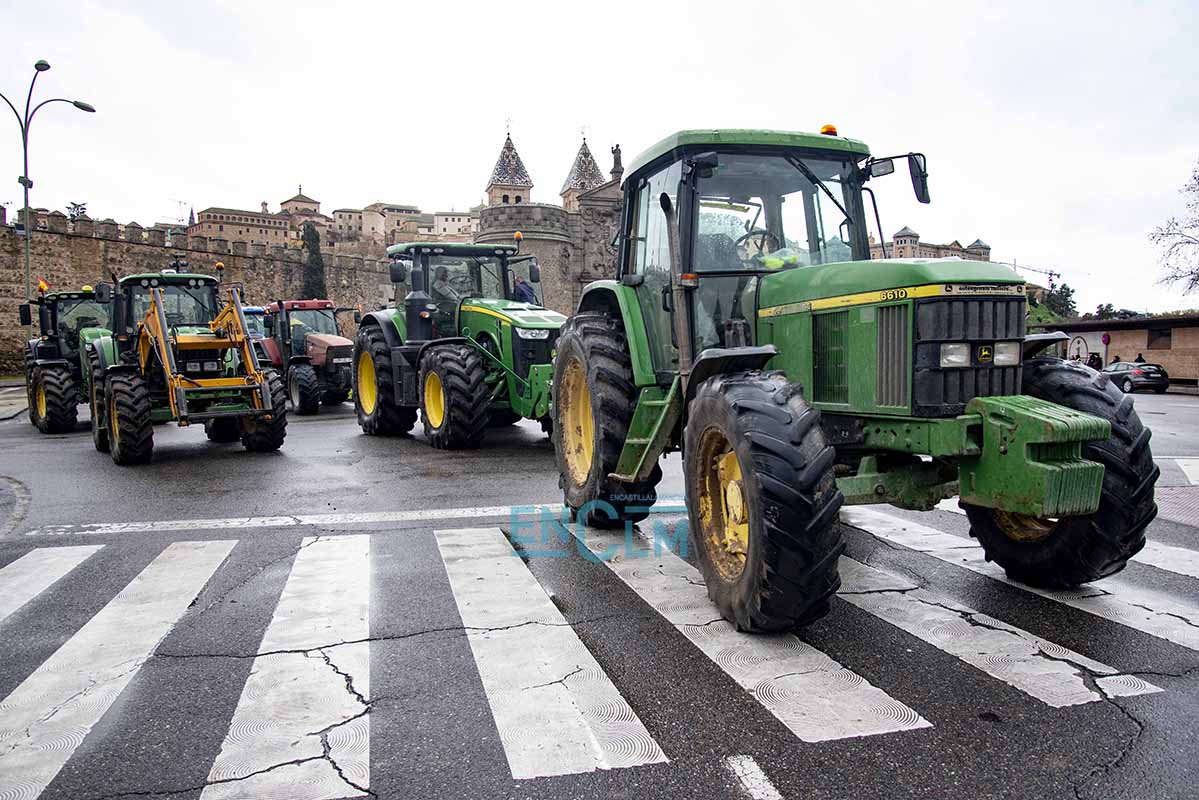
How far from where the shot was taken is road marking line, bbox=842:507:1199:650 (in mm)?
4152

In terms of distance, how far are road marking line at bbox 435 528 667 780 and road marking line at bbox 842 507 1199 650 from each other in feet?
8.70

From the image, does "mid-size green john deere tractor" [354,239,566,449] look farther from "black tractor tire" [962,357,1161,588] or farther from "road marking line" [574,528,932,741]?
"black tractor tire" [962,357,1161,588]

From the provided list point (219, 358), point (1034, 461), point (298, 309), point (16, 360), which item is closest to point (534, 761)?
point (1034, 461)

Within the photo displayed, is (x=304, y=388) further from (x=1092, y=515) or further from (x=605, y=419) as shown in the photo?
(x=1092, y=515)

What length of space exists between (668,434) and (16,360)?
41924 millimetres

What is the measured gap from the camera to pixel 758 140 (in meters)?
5.31

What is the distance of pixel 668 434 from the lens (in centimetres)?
544

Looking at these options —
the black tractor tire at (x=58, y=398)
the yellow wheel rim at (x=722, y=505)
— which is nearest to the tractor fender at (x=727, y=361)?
the yellow wheel rim at (x=722, y=505)

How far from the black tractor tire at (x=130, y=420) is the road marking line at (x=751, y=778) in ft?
30.4

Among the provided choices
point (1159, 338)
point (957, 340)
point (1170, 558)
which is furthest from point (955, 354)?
point (1159, 338)

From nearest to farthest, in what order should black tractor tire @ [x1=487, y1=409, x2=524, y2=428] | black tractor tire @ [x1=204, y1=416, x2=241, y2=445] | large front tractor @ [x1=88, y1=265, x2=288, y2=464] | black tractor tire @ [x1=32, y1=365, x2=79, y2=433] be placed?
large front tractor @ [x1=88, y1=265, x2=288, y2=464] < black tractor tire @ [x1=204, y1=416, x2=241, y2=445] < black tractor tire @ [x1=487, y1=409, x2=524, y2=428] < black tractor tire @ [x1=32, y1=365, x2=79, y2=433]

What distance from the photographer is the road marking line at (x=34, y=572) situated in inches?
193

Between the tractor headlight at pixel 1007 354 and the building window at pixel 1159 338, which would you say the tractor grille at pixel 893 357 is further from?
the building window at pixel 1159 338

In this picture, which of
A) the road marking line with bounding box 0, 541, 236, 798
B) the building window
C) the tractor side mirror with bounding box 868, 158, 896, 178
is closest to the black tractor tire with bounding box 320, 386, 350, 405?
the road marking line with bounding box 0, 541, 236, 798
